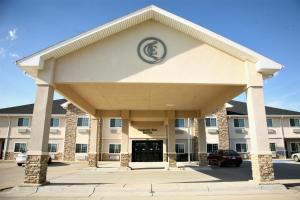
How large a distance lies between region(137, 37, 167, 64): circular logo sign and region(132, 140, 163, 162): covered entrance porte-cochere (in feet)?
65.4

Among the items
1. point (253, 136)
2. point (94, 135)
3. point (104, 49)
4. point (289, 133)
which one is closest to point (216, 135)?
point (289, 133)

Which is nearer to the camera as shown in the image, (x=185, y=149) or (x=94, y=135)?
(x=94, y=135)

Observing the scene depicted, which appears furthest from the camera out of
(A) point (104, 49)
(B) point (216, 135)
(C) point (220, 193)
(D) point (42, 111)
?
(B) point (216, 135)

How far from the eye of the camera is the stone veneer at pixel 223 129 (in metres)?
→ 31.8

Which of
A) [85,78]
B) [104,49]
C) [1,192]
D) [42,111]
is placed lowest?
[1,192]

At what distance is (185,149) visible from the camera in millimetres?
31641

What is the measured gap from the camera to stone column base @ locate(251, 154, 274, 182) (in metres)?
10.3

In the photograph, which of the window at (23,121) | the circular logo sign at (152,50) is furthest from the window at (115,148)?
the circular logo sign at (152,50)

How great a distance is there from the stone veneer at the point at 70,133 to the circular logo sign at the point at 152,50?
23.5 metres

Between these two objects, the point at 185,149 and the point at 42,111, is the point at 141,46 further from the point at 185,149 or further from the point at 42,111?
the point at 185,149

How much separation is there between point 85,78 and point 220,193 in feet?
24.5

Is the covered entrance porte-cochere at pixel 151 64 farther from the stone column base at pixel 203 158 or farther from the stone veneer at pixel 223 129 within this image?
the stone veneer at pixel 223 129

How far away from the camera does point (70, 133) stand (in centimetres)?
3203

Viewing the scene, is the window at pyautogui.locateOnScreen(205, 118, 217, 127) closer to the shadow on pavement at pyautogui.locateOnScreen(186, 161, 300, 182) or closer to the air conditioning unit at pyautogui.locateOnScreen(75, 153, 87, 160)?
the shadow on pavement at pyautogui.locateOnScreen(186, 161, 300, 182)
